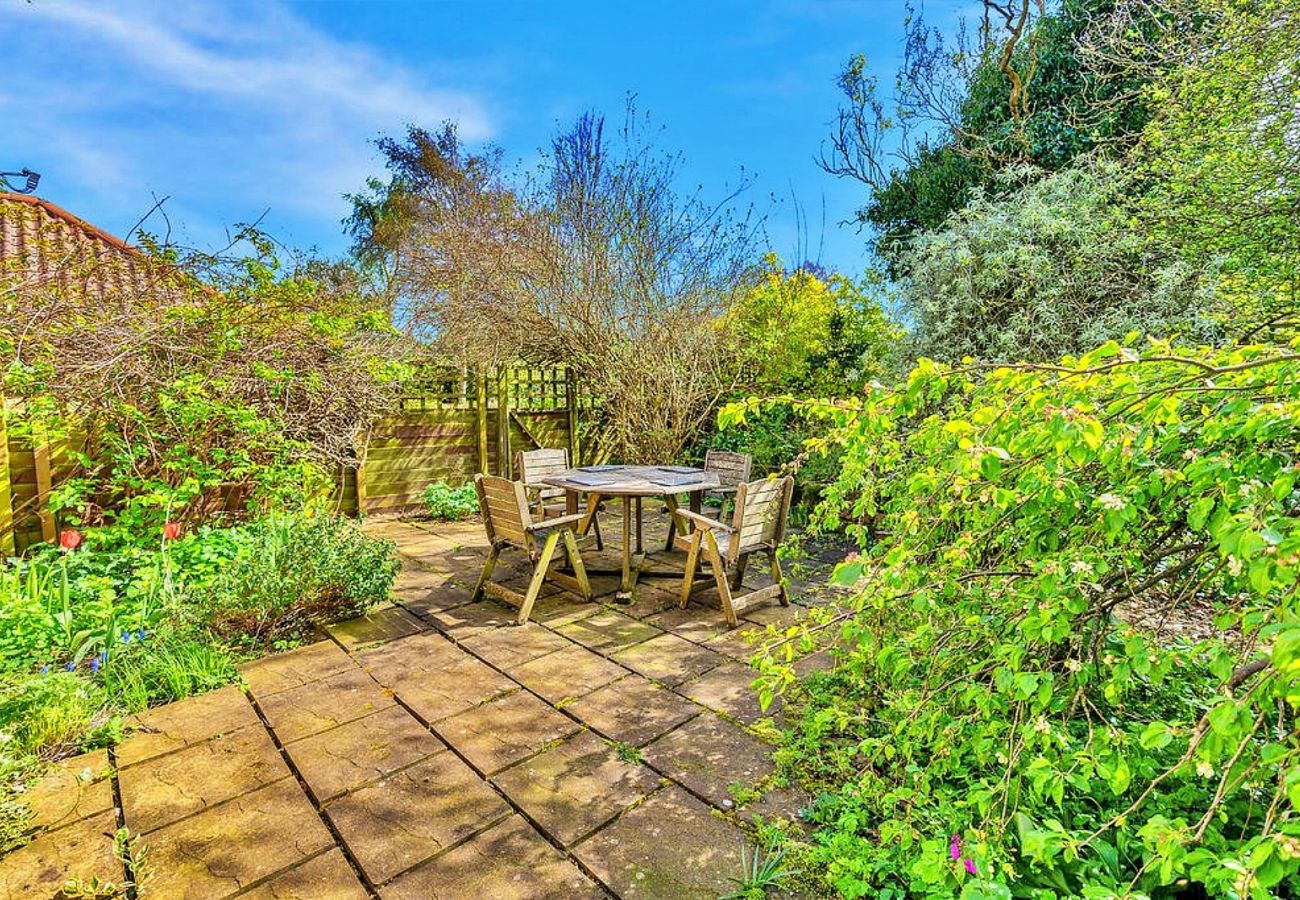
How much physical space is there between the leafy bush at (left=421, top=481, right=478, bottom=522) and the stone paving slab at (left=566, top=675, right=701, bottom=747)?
4201mm

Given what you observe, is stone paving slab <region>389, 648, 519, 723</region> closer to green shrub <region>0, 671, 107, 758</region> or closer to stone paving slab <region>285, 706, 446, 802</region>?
stone paving slab <region>285, 706, 446, 802</region>

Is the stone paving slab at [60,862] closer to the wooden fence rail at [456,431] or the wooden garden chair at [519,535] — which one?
the wooden garden chair at [519,535]

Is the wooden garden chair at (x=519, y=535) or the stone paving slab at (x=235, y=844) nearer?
the stone paving slab at (x=235, y=844)

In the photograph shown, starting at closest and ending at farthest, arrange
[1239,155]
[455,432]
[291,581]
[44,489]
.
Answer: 1. [291,581]
2. [44,489]
3. [1239,155]
4. [455,432]

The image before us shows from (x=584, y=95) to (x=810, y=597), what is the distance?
22.0 feet

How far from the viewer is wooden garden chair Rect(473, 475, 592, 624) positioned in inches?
140

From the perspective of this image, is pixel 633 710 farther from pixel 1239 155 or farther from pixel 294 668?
pixel 1239 155

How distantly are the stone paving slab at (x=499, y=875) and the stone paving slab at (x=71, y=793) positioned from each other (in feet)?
3.93

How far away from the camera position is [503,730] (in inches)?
94.6

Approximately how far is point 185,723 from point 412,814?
131 cm

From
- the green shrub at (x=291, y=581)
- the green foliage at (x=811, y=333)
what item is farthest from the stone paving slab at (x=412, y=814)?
the green foliage at (x=811, y=333)

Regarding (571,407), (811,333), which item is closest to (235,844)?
(571,407)

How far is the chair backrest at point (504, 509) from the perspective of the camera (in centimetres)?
352

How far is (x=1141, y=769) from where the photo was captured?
1541 mm
